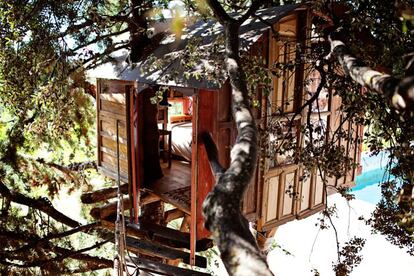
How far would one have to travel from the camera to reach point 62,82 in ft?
17.4

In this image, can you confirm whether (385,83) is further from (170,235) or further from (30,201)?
(30,201)

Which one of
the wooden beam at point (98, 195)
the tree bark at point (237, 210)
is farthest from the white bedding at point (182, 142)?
the tree bark at point (237, 210)

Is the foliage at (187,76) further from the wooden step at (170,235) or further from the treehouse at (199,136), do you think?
the wooden step at (170,235)

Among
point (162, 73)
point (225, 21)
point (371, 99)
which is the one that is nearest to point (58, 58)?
point (162, 73)

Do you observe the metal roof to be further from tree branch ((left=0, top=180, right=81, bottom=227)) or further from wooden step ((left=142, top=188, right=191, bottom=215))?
tree branch ((left=0, top=180, right=81, bottom=227))

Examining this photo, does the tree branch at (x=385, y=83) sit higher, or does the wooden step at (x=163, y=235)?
the tree branch at (x=385, y=83)

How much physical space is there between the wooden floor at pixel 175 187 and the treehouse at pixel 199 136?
0.02 meters

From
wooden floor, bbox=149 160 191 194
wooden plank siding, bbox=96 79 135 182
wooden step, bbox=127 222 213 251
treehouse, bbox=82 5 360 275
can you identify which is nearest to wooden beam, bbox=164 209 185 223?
treehouse, bbox=82 5 360 275

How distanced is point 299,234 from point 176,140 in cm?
1103

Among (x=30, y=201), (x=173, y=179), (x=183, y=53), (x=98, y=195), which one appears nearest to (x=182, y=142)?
(x=173, y=179)

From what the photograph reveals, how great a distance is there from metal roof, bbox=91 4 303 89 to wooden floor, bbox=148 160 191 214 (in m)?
1.88

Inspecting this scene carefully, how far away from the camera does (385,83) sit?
5.68ft

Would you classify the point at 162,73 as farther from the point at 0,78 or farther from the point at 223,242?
the point at 223,242

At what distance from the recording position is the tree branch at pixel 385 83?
4.65ft
